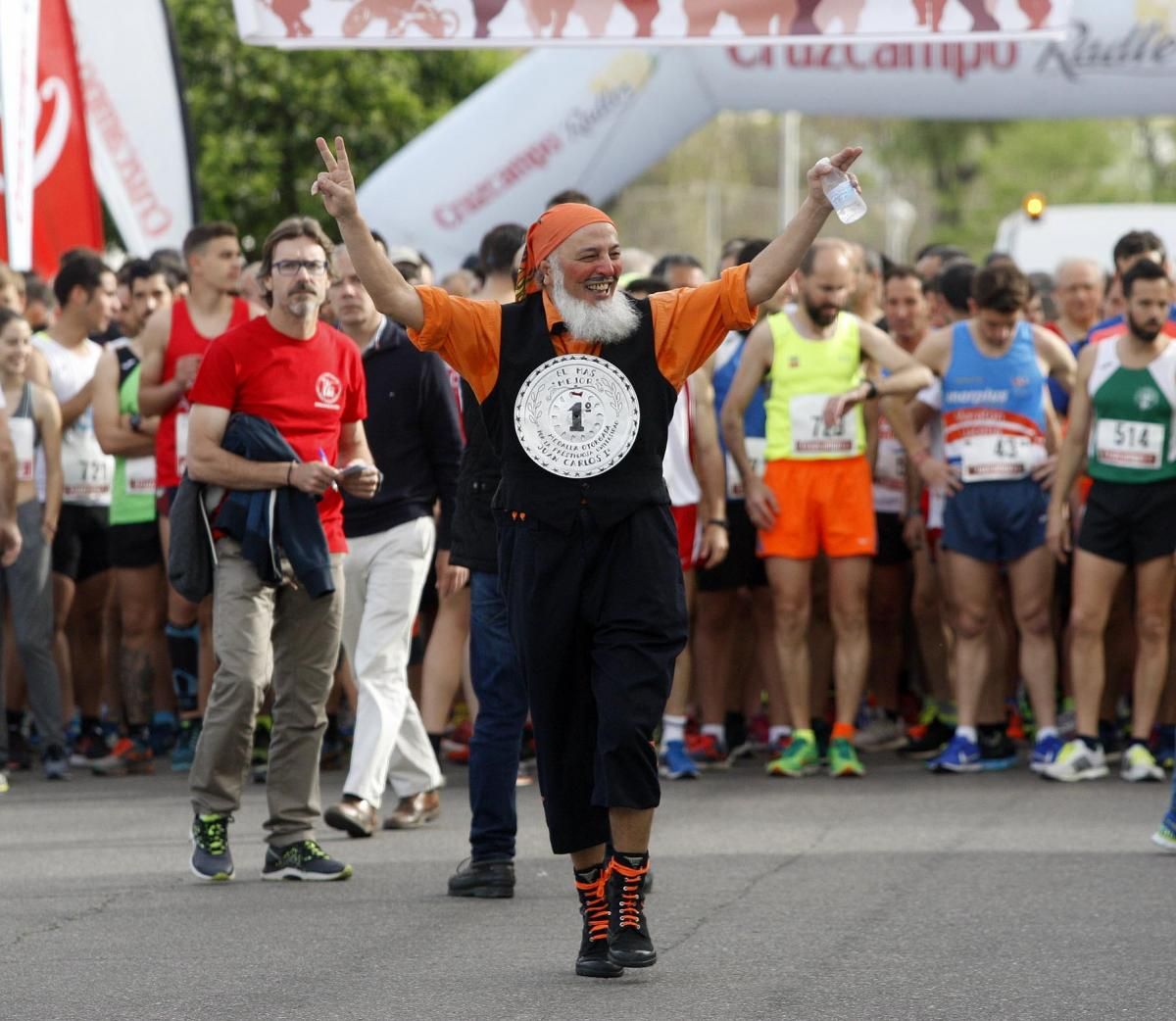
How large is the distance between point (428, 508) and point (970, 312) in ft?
12.0

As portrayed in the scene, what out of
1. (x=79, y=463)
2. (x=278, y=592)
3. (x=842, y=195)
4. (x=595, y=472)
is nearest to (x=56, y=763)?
(x=79, y=463)

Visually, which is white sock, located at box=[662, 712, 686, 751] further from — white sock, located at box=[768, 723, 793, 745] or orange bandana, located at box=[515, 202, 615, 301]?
orange bandana, located at box=[515, 202, 615, 301]

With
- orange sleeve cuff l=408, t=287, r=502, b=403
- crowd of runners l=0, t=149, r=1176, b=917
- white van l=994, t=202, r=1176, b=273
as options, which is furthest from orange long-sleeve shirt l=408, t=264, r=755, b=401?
white van l=994, t=202, r=1176, b=273

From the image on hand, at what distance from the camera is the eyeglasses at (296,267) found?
309 inches

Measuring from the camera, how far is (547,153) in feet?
53.9

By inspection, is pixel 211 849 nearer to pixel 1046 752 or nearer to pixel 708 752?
pixel 708 752

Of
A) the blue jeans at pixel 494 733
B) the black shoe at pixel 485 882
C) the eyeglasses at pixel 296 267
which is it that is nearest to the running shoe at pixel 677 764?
the blue jeans at pixel 494 733

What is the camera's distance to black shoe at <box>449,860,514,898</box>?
7.53 m

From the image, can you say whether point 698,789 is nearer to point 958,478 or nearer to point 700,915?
point 958,478

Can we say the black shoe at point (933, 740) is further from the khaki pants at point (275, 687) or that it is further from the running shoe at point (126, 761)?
the khaki pants at point (275, 687)

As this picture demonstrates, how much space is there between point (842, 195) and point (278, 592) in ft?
9.29

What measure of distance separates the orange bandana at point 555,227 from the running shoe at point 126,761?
5461 millimetres

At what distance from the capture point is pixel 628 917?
20.4 ft

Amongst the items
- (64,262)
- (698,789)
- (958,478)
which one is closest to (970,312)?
(958,478)
